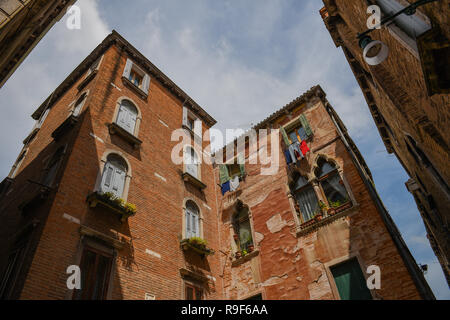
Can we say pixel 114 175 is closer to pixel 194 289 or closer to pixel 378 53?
pixel 194 289

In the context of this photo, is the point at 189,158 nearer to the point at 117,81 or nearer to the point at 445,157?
the point at 117,81

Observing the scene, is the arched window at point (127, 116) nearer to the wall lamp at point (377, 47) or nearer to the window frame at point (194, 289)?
the window frame at point (194, 289)

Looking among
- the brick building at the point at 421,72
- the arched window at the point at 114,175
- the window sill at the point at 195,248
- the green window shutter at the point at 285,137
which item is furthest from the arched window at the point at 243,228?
the brick building at the point at 421,72

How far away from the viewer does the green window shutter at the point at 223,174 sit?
1477 centimetres

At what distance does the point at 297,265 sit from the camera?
33.7 ft

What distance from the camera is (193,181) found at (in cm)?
1285

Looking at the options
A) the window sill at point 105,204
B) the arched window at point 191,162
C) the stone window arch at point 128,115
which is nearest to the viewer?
the window sill at point 105,204

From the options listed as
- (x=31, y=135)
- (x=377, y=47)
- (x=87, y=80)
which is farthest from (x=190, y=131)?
(x=377, y=47)

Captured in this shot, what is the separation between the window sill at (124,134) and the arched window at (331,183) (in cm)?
731

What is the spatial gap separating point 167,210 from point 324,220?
5773 mm

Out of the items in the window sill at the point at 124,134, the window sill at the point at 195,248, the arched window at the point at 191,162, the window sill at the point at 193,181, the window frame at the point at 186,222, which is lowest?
the window sill at the point at 195,248

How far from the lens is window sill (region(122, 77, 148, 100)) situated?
12625 millimetres

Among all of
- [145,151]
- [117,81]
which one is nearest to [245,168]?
[145,151]

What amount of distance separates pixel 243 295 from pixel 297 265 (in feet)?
8.11
